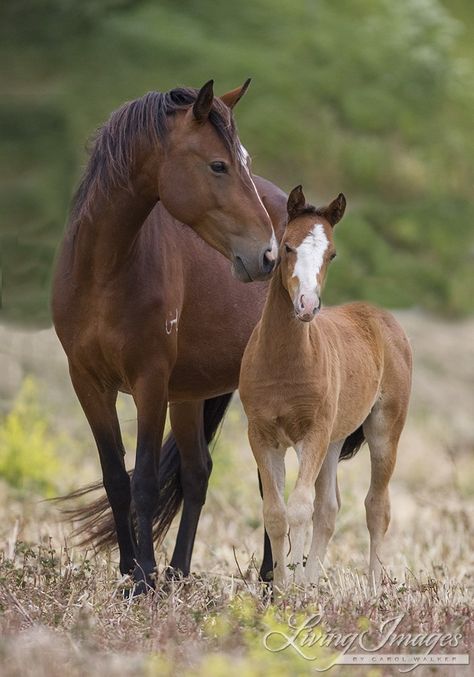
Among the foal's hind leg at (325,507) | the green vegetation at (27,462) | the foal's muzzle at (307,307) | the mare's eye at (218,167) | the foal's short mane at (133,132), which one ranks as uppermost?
the foal's short mane at (133,132)

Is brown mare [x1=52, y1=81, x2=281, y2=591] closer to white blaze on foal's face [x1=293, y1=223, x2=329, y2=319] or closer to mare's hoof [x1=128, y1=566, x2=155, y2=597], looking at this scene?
mare's hoof [x1=128, y1=566, x2=155, y2=597]

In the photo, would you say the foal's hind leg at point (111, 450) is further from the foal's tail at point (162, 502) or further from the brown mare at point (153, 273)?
the foal's tail at point (162, 502)

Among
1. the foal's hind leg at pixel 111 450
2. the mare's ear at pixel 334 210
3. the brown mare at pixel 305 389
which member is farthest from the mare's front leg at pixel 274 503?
the mare's ear at pixel 334 210

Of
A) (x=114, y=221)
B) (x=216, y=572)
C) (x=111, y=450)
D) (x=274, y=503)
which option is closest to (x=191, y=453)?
(x=216, y=572)

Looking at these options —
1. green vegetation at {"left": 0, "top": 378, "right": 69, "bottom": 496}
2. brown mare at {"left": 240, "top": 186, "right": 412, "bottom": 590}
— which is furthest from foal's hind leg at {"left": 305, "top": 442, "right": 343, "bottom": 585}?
green vegetation at {"left": 0, "top": 378, "right": 69, "bottom": 496}

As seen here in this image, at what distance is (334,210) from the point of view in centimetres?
454

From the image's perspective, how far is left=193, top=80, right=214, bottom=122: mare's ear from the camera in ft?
14.8

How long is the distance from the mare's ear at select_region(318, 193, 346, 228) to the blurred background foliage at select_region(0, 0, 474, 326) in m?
7.19

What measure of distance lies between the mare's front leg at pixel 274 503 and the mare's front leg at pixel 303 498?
3.4 inches

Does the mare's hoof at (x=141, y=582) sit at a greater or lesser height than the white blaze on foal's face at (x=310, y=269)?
lesser

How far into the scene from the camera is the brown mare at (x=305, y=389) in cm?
440

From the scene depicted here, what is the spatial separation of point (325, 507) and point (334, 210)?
50.5 inches

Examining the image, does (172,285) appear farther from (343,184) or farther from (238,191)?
(343,184)

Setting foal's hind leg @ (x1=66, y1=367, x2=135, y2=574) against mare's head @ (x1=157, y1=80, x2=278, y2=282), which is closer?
mare's head @ (x1=157, y1=80, x2=278, y2=282)
